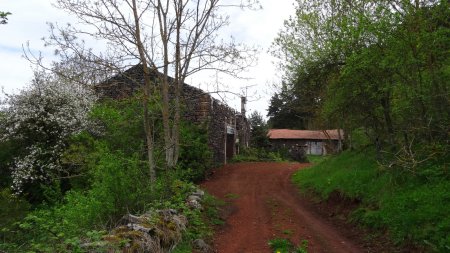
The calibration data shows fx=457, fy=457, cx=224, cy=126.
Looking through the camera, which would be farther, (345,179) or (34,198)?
(34,198)

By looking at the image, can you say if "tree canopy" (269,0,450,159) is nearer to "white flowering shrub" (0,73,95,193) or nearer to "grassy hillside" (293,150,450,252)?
"grassy hillside" (293,150,450,252)

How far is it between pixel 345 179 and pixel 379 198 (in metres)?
2.87

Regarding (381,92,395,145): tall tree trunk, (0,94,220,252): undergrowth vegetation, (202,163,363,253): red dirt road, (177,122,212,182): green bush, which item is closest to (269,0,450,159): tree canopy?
(381,92,395,145): tall tree trunk

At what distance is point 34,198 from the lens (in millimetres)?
15727

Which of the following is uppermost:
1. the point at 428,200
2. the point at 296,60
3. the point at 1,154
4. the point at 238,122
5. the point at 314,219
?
the point at 296,60

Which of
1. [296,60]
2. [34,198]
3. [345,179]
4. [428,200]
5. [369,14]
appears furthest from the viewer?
[296,60]

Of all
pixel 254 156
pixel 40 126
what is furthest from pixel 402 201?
A: pixel 254 156

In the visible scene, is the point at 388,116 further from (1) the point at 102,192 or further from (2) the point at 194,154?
(2) the point at 194,154

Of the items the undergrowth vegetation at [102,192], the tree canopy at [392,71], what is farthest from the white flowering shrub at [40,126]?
the tree canopy at [392,71]

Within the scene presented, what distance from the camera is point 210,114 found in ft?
70.4

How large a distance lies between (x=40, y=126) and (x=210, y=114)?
8.00m

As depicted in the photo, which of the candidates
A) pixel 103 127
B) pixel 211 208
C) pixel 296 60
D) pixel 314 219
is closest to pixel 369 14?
pixel 314 219

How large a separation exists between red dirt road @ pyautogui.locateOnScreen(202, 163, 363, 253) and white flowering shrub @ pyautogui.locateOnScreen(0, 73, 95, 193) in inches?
213

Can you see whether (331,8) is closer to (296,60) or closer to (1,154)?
(296,60)
